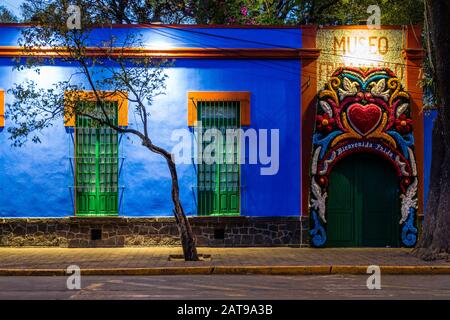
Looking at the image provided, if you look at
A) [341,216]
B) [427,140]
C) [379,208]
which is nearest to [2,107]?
[341,216]

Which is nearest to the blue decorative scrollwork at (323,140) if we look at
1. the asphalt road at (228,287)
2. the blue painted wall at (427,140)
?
the blue painted wall at (427,140)

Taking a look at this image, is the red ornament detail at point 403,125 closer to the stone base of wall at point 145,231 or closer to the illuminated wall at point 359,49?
the illuminated wall at point 359,49

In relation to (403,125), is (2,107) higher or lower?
higher

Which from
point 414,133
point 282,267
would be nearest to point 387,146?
point 414,133

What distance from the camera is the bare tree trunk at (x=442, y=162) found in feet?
51.6

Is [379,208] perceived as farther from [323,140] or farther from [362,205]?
[323,140]

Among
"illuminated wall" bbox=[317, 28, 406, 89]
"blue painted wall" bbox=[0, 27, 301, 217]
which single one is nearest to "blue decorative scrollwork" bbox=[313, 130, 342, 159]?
"blue painted wall" bbox=[0, 27, 301, 217]

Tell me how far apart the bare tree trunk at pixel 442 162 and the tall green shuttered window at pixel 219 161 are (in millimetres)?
4564

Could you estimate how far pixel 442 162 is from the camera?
54.4 feet

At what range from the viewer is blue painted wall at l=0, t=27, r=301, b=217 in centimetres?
1845

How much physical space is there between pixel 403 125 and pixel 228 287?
8312 millimetres

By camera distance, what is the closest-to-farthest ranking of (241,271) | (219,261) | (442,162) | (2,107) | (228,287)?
(228,287), (241,271), (219,261), (442,162), (2,107)

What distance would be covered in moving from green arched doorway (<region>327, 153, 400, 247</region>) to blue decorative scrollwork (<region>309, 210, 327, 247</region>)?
0.23 m

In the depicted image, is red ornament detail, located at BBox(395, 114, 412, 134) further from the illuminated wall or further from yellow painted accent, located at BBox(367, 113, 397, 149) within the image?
the illuminated wall
